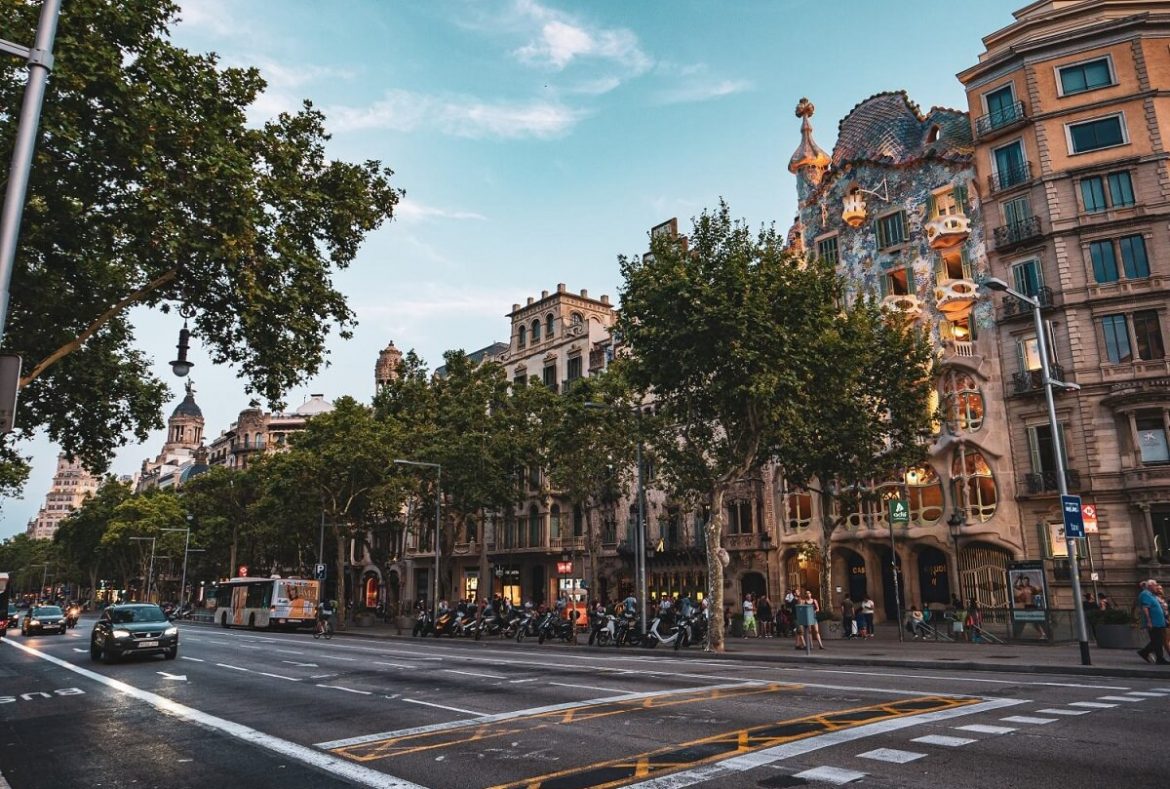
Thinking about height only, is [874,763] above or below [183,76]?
below

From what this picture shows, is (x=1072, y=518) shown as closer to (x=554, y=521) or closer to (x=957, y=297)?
(x=957, y=297)

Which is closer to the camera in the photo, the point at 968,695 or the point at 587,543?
the point at 968,695

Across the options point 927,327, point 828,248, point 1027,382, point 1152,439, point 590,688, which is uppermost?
point 828,248

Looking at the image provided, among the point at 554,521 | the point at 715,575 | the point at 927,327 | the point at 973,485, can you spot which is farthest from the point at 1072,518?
the point at 554,521

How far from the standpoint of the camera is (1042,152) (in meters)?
31.7

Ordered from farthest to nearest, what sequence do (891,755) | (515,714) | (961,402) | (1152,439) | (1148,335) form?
(961,402)
(1148,335)
(1152,439)
(515,714)
(891,755)

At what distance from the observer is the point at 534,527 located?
4978 cm

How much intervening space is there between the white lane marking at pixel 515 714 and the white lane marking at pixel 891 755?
478 cm

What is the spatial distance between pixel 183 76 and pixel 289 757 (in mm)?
12879

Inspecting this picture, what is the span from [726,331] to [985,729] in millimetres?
16153

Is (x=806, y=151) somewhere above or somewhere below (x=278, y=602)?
above

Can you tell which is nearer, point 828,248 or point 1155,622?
point 1155,622

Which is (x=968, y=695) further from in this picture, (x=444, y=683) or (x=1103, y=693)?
(x=444, y=683)

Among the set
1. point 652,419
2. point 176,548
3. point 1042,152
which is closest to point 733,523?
point 652,419
